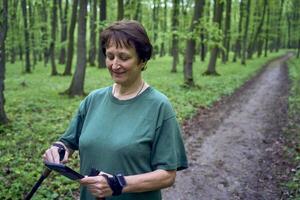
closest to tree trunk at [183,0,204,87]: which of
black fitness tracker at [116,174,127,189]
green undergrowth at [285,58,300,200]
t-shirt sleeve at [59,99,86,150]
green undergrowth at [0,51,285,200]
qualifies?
green undergrowth at [0,51,285,200]

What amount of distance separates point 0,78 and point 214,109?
7696mm

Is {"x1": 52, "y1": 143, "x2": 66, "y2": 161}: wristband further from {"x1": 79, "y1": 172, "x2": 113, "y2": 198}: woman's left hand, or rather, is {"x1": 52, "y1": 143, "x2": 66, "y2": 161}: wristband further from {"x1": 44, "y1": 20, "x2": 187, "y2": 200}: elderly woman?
{"x1": 79, "y1": 172, "x2": 113, "y2": 198}: woman's left hand

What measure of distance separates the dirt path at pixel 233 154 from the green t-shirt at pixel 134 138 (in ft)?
13.6

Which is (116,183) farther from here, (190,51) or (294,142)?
(190,51)

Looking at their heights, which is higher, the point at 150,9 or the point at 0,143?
the point at 150,9

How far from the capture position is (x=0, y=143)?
817 centimetres

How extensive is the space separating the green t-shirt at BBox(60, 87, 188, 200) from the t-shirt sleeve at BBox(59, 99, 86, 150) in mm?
177

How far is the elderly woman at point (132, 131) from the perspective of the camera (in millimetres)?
2414

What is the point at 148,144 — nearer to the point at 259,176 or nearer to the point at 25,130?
the point at 259,176

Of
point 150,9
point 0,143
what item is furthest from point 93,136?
point 150,9

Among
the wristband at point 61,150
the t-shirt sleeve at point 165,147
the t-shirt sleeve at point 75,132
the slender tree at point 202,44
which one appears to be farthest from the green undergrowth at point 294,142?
the slender tree at point 202,44

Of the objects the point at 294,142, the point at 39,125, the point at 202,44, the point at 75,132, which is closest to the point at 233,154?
the point at 294,142

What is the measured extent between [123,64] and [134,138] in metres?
0.50

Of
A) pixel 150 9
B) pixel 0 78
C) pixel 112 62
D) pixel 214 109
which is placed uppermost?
pixel 150 9
